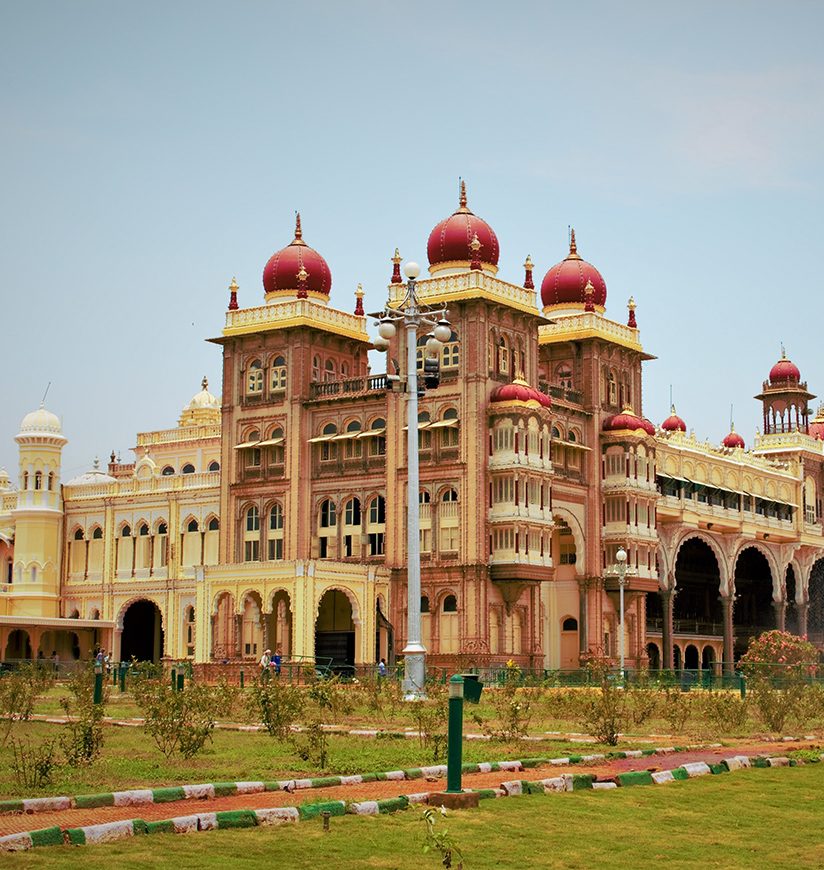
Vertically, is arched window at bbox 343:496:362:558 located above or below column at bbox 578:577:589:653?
above

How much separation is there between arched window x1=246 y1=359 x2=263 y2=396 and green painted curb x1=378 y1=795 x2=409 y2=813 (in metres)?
49.8

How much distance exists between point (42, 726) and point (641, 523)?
1576 inches

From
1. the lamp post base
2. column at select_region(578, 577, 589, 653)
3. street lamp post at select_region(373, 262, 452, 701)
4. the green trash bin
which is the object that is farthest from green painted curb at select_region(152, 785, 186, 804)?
column at select_region(578, 577, 589, 653)

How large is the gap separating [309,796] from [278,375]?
48492 mm

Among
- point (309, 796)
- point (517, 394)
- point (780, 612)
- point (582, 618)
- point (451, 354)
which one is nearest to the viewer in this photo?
point (309, 796)

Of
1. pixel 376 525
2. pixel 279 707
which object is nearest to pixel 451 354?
pixel 376 525

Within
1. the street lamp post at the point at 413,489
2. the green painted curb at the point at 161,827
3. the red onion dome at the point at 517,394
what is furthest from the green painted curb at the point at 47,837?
the red onion dome at the point at 517,394

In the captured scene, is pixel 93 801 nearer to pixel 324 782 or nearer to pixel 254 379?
pixel 324 782

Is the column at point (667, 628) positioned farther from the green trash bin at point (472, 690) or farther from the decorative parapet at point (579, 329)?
the green trash bin at point (472, 690)

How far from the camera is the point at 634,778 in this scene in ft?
58.2

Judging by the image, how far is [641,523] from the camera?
208 ft

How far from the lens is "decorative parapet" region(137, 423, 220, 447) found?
7812 centimetres

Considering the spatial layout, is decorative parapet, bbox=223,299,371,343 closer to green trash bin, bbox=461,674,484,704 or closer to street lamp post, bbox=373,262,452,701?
street lamp post, bbox=373,262,452,701

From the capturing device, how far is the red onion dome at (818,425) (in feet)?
287
